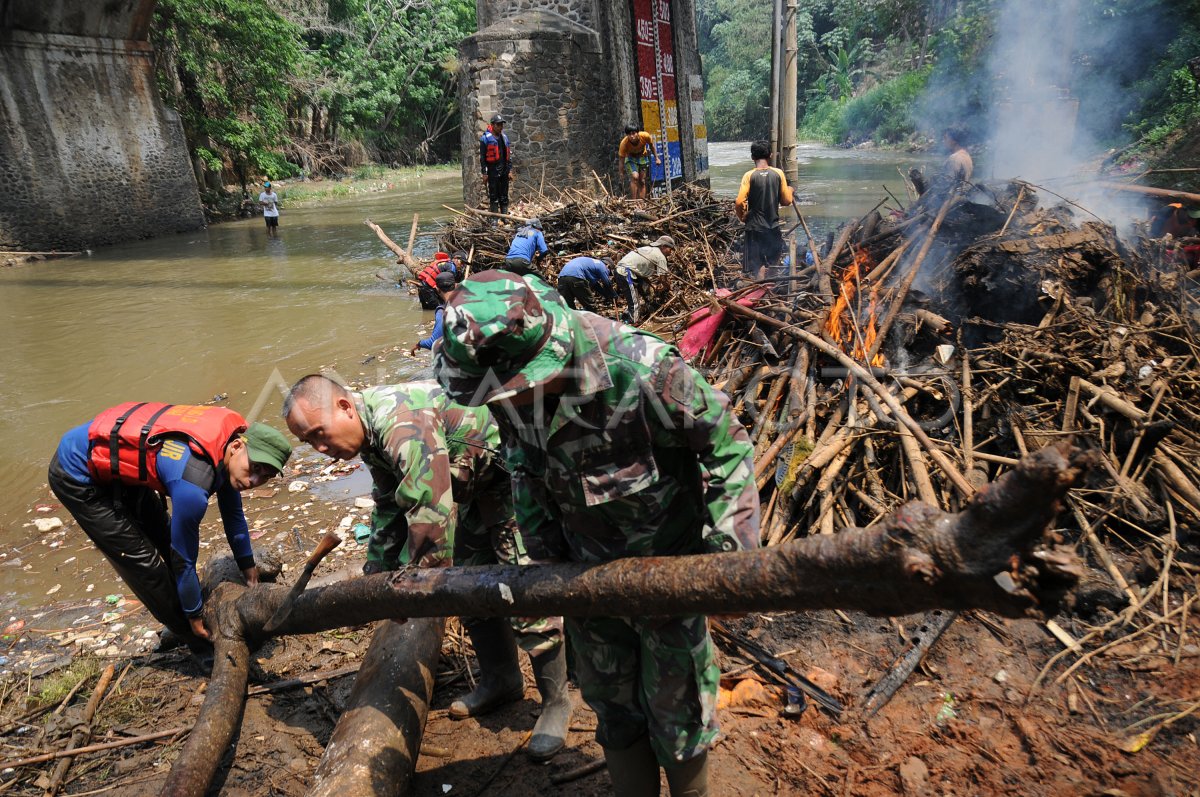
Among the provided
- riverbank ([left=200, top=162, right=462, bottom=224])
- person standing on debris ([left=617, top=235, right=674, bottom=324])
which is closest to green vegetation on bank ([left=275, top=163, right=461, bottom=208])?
riverbank ([left=200, top=162, right=462, bottom=224])

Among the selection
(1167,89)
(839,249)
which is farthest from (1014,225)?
(1167,89)

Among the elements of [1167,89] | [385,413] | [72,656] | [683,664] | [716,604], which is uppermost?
[1167,89]

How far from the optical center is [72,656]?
12.5 feet

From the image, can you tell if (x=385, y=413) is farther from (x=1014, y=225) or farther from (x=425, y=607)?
(x=1014, y=225)

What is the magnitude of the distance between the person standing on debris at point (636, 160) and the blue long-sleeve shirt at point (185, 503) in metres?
10.1

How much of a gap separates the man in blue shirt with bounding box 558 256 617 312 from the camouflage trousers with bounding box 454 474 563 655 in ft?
15.6

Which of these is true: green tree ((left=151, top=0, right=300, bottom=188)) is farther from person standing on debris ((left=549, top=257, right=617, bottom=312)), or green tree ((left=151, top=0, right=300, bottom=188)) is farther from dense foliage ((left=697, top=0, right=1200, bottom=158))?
dense foliage ((left=697, top=0, right=1200, bottom=158))

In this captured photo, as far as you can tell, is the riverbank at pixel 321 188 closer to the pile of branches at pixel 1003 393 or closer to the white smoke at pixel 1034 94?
the white smoke at pixel 1034 94

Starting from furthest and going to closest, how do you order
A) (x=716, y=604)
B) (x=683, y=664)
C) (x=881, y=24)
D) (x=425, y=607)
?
(x=881, y=24)
(x=425, y=607)
(x=683, y=664)
(x=716, y=604)

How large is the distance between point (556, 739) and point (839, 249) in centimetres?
502

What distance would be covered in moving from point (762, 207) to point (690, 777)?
726 centimetres

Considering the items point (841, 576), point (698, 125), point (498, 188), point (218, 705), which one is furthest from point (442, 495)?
point (698, 125)

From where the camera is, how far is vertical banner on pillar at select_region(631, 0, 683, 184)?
49.1ft

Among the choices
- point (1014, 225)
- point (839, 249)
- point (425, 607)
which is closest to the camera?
point (425, 607)
